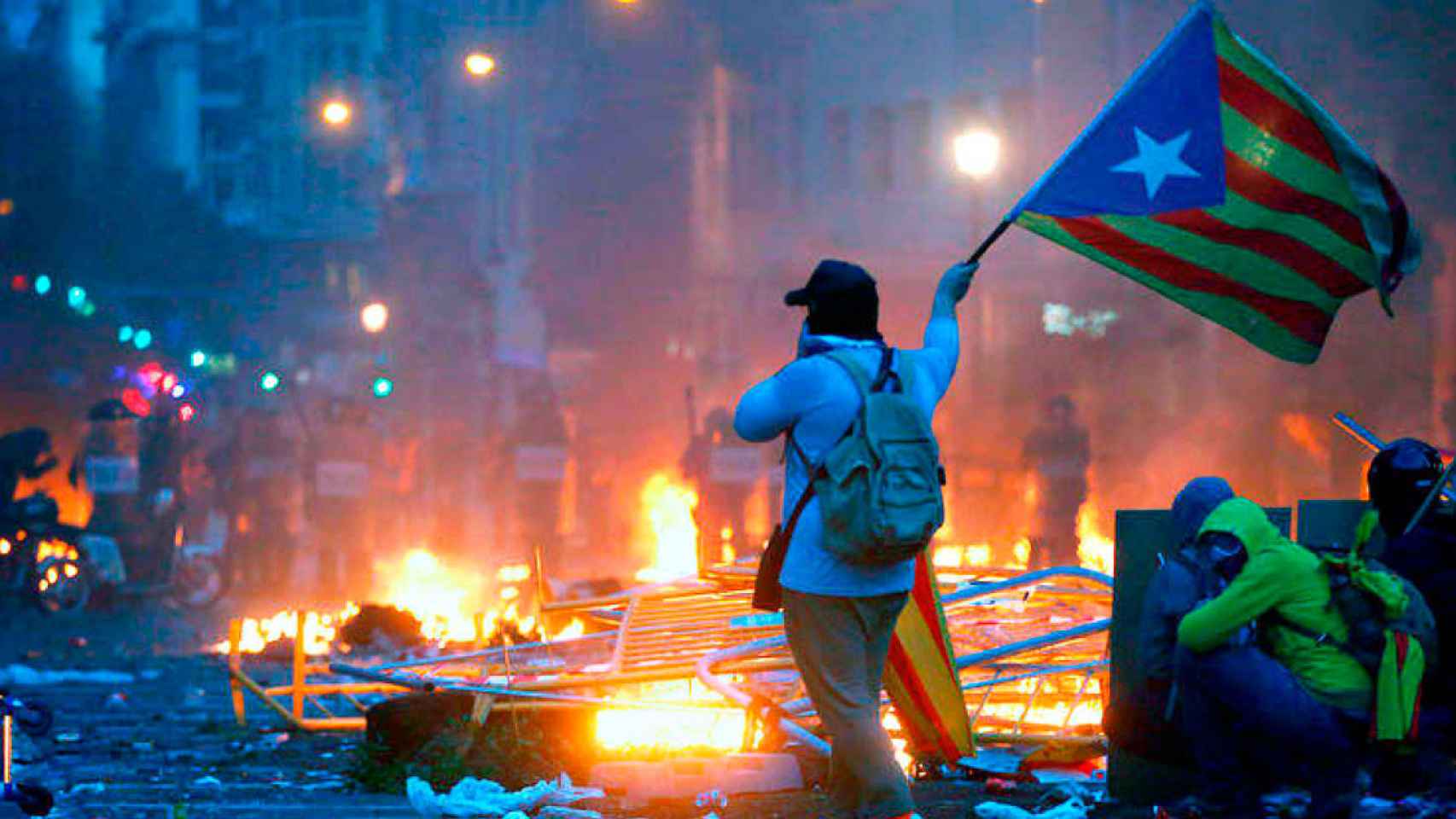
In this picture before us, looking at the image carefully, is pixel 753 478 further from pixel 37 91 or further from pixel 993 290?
pixel 37 91

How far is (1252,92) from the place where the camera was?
625 centimetres

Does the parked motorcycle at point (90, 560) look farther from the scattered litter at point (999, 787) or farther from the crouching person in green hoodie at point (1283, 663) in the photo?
the crouching person in green hoodie at point (1283, 663)

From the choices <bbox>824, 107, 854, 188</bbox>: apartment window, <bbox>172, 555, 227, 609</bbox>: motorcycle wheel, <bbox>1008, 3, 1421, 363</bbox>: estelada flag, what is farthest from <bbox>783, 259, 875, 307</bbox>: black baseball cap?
<bbox>824, 107, 854, 188</bbox>: apartment window

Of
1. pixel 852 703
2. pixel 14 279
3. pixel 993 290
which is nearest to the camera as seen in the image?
pixel 852 703

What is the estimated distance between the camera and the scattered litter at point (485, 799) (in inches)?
246

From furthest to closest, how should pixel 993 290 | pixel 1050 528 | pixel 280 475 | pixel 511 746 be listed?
pixel 993 290
pixel 280 475
pixel 1050 528
pixel 511 746

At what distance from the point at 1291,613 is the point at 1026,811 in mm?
1404

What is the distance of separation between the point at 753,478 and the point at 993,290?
7650 millimetres

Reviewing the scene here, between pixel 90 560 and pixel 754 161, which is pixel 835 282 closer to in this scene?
pixel 90 560

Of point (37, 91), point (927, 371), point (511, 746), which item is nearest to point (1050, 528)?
point (511, 746)

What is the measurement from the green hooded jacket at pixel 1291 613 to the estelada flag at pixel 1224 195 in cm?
148

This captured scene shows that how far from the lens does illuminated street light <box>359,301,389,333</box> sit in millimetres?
34438

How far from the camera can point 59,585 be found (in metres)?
16.7

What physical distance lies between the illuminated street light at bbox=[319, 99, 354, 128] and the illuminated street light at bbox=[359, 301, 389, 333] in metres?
9.00
